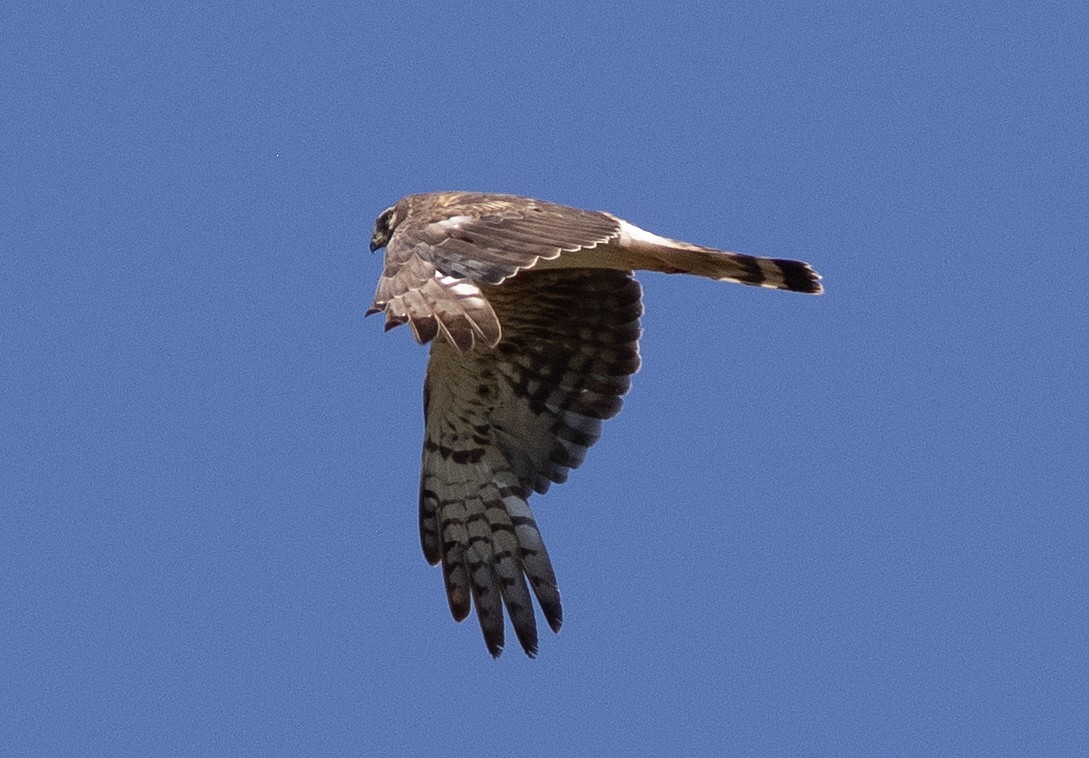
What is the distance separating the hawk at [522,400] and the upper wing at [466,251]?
0.20m

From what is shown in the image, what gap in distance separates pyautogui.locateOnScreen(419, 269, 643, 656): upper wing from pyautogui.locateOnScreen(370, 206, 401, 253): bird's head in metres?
0.56

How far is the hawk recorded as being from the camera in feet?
30.0

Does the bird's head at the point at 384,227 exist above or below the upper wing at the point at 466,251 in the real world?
above

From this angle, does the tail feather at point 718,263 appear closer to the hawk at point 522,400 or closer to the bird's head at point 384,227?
the hawk at point 522,400

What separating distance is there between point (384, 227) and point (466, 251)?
1.76m

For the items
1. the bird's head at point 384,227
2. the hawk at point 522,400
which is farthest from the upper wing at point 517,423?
the bird's head at point 384,227

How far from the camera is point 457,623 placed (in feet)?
32.0

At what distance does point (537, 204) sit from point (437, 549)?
2066 mm

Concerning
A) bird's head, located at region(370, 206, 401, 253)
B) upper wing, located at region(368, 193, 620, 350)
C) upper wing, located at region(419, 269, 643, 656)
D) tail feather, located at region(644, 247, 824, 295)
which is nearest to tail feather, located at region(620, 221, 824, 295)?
tail feather, located at region(644, 247, 824, 295)

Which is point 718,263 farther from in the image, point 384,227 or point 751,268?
point 384,227

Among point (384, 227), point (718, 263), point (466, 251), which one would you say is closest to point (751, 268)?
point (718, 263)

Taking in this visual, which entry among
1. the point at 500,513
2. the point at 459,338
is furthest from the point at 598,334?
the point at 459,338

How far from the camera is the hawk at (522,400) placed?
30.0 feet

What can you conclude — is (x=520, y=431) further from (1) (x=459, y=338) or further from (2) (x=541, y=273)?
(1) (x=459, y=338)
